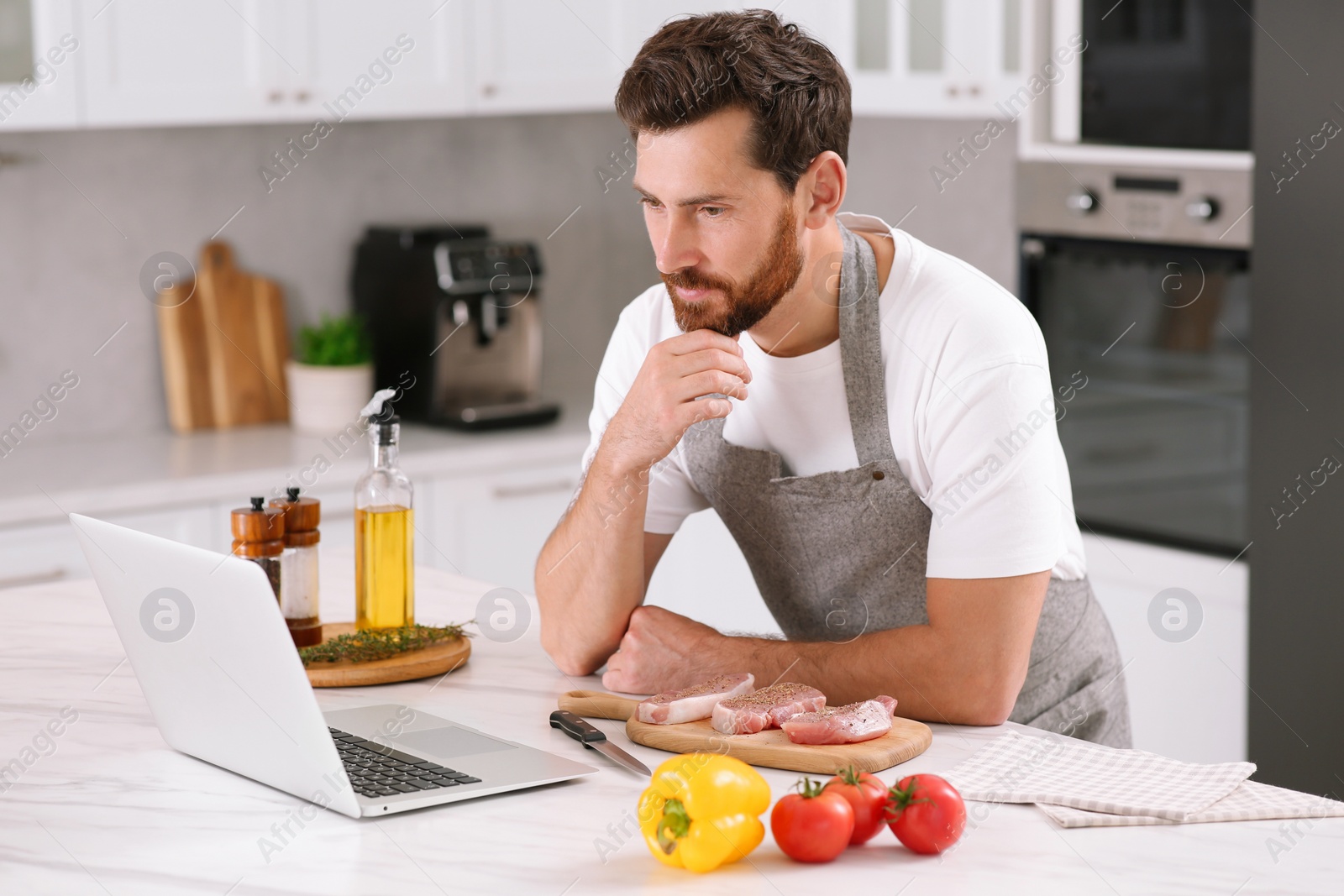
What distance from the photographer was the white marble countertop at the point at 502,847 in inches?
45.3

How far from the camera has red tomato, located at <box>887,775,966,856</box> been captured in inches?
46.5

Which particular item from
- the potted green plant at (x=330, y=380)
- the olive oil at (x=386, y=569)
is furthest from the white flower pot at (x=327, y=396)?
the olive oil at (x=386, y=569)

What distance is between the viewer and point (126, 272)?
3.57 metres

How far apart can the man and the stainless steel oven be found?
117 centimetres

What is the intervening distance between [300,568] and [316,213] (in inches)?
Answer: 89.6

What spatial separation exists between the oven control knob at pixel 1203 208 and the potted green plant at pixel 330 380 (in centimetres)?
180

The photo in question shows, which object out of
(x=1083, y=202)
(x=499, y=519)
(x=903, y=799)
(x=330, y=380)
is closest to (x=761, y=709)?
(x=903, y=799)

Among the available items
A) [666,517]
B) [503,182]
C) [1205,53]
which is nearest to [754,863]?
[666,517]

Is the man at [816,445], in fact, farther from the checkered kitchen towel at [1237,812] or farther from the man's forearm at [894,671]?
the checkered kitchen towel at [1237,812]

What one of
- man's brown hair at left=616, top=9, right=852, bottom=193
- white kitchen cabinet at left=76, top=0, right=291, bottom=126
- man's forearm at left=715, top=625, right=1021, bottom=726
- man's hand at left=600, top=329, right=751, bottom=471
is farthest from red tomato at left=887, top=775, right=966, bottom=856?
white kitchen cabinet at left=76, top=0, right=291, bottom=126

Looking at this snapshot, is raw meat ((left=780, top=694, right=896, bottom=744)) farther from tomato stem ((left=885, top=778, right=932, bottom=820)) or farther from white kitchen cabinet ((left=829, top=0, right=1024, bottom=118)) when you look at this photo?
white kitchen cabinet ((left=829, top=0, right=1024, bottom=118))

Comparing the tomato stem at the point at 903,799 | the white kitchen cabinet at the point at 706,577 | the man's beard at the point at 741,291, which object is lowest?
the white kitchen cabinet at the point at 706,577

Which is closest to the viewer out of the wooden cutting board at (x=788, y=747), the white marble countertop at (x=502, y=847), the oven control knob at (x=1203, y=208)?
the white marble countertop at (x=502, y=847)

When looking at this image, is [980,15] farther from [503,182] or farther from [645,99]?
[645,99]
